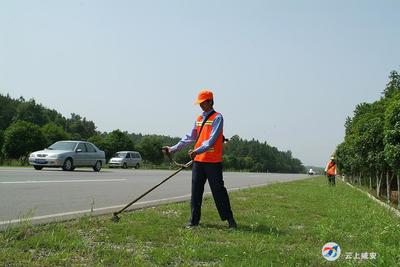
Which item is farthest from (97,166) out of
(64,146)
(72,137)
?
(72,137)

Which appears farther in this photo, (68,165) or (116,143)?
(116,143)

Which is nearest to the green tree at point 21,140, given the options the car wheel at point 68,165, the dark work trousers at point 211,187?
the car wheel at point 68,165

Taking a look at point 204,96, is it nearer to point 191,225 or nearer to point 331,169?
point 191,225

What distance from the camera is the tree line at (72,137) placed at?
39.3 metres

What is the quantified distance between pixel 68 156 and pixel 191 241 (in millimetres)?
18567

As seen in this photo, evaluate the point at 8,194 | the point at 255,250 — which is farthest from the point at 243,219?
the point at 8,194

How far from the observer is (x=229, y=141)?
7379 millimetres

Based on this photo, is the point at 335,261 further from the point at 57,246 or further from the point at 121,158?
the point at 121,158

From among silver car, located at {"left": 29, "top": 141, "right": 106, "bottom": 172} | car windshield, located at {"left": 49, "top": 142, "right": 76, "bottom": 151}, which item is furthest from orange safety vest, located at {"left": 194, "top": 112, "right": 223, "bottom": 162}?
car windshield, located at {"left": 49, "top": 142, "right": 76, "bottom": 151}

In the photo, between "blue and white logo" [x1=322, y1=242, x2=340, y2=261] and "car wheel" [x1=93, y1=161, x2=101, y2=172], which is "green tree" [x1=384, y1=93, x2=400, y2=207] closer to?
"blue and white logo" [x1=322, y1=242, x2=340, y2=261]

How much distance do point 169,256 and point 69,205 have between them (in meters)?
4.72

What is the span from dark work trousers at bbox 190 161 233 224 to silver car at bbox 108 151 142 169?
3600 centimetres

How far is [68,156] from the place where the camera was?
23391 millimetres

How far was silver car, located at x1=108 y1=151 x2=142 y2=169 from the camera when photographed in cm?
4272
